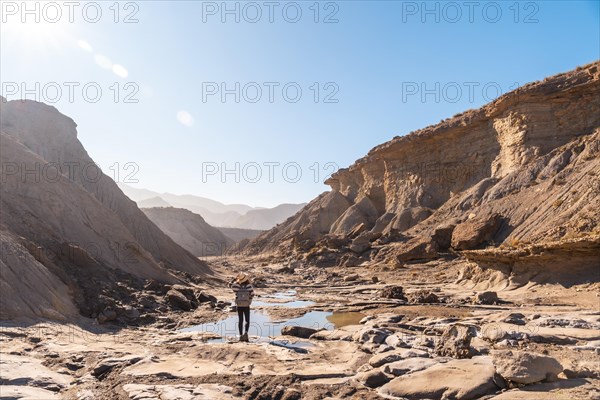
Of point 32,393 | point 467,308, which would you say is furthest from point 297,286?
point 32,393

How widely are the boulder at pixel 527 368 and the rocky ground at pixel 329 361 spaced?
0.04 feet

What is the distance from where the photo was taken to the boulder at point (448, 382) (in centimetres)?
461

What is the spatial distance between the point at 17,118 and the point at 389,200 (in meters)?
33.4

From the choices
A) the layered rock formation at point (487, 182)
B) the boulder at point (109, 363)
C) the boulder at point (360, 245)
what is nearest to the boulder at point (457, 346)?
the boulder at point (109, 363)

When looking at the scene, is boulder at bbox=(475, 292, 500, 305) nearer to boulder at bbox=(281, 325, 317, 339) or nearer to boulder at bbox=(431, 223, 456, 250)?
boulder at bbox=(281, 325, 317, 339)

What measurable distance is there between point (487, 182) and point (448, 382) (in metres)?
27.7

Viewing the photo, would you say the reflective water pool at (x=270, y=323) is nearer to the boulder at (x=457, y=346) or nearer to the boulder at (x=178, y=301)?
the boulder at (x=178, y=301)

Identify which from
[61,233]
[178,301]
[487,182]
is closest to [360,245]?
[487,182]

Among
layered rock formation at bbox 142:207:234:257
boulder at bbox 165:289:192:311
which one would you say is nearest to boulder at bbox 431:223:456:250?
boulder at bbox 165:289:192:311

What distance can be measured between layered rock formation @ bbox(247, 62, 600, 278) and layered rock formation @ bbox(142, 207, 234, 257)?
84.1ft

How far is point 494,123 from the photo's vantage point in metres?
33.6

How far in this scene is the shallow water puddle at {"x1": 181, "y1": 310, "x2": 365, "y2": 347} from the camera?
382 inches

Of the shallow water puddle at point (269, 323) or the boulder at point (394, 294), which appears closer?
the shallow water puddle at point (269, 323)

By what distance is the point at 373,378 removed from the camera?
5.41 metres
